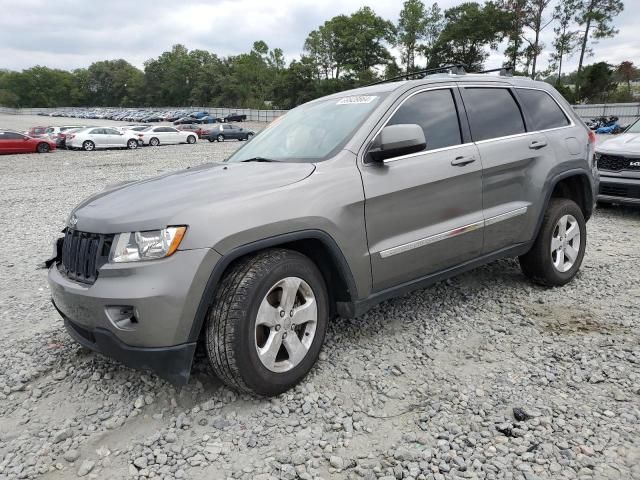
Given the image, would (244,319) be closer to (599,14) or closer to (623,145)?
(623,145)

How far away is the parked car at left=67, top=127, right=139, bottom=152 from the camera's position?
87.3 ft

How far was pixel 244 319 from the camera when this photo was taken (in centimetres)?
255

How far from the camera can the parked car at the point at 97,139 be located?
87.3 feet

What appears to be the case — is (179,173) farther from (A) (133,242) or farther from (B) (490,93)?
(B) (490,93)

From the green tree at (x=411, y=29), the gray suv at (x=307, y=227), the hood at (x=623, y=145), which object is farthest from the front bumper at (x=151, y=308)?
the green tree at (x=411, y=29)

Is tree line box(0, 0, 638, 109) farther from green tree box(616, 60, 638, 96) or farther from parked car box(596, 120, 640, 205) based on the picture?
parked car box(596, 120, 640, 205)

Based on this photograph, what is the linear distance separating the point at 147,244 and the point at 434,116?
7.44 ft

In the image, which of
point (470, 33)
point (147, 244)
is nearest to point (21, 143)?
point (147, 244)

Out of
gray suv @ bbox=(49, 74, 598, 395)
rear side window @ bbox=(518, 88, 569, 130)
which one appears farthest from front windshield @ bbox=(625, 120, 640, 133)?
gray suv @ bbox=(49, 74, 598, 395)

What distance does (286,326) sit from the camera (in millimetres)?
2785

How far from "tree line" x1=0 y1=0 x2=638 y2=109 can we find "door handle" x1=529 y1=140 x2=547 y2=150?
37856mm

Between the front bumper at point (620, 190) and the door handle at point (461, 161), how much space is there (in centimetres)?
505

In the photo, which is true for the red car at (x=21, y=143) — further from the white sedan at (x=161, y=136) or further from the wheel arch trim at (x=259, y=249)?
the wheel arch trim at (x=259, y=249)

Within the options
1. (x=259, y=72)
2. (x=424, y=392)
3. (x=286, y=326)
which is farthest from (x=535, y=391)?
(x=259, y=72)
